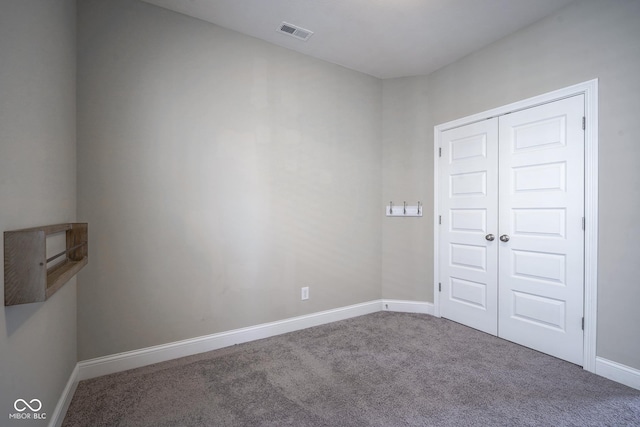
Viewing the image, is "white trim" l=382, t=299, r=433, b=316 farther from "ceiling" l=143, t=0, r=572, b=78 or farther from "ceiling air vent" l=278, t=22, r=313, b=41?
"ceiling air vent" l=278, t=22, r=313, b=41

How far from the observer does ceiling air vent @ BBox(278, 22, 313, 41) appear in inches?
102

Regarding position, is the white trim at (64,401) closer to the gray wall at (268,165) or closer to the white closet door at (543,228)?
the gray wall at (268,165)

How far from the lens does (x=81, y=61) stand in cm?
204

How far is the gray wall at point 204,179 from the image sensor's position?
211 centimetres

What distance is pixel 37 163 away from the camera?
1.38 m

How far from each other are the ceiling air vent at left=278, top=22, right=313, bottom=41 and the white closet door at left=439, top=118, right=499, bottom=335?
1.82 meters

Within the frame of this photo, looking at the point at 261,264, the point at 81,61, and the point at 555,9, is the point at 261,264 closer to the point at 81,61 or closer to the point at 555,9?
the point at 81,61

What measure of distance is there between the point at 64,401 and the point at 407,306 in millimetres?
3134

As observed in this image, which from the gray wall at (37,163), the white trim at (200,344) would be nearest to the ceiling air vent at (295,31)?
the gray wall at (37,163)

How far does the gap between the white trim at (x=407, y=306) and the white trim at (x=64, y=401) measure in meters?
2.93

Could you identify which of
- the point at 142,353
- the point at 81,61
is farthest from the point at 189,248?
the point at 81,61

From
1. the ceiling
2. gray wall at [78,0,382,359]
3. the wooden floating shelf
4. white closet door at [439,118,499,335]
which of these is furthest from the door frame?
the wooden floating shelf

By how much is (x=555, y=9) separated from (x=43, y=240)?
365 centimetres

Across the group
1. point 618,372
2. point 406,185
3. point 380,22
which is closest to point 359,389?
point 618,372
